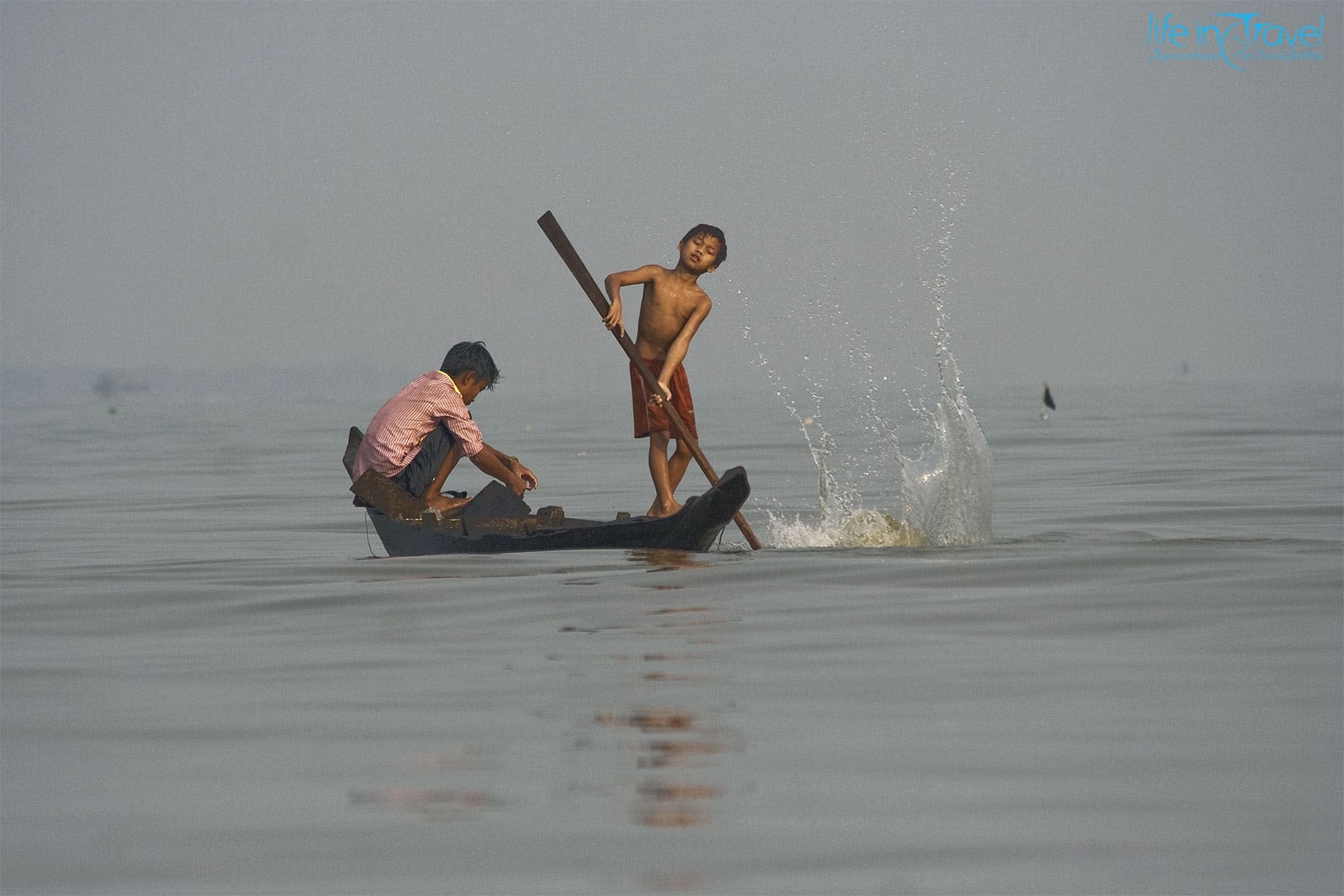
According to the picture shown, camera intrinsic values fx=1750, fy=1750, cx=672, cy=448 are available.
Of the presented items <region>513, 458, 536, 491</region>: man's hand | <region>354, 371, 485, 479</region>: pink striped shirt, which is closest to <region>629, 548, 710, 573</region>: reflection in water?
<region>513, 458, 536, 491</region>: man's hand

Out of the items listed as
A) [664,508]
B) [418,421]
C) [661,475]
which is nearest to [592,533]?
[664,508]

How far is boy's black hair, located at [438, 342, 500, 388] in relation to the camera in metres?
10.7

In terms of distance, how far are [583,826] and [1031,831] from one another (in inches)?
43.3

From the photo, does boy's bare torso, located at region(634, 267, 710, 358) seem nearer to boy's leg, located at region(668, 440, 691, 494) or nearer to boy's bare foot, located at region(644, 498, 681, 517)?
boy's leg, located at region(668, 440, 691, 494)

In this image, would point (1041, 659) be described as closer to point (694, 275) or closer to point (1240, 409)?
point (694, 275)

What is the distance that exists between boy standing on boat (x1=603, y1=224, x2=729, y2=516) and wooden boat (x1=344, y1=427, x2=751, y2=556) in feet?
1.70

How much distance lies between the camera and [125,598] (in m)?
9.39

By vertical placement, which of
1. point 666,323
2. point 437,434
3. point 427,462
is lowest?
point 427,462

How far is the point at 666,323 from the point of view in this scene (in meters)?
11.4

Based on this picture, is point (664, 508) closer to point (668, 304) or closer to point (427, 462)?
point (668, 304)

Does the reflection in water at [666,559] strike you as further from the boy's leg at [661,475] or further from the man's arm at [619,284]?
the man's arm at [619,284]

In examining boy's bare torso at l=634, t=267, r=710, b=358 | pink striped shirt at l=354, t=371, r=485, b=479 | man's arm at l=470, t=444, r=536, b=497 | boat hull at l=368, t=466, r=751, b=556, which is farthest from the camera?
boy's bare torso at l=634, t=267, r=710, b=358

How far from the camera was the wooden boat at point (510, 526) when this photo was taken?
10.5 meters

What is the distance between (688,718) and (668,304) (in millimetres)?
6016
